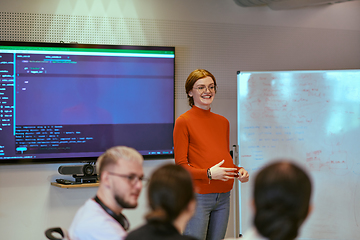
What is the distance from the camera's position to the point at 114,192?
4.77 feet

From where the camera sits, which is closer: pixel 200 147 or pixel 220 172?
pixel 220 172

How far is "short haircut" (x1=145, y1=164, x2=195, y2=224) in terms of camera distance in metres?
1.08

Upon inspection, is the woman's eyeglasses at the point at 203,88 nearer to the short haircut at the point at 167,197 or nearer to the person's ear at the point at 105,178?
the person's ear at the point at 105,178

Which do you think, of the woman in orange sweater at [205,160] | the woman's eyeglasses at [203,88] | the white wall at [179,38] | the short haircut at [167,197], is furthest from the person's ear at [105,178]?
the white wall at [179,38]

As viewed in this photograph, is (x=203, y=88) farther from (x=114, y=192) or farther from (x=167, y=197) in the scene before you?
(x=167, y=197)

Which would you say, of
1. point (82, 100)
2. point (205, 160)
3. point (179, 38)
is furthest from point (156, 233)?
point (179, 38)

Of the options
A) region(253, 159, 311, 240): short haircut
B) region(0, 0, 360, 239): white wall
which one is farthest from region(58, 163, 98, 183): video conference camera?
region(253, 159, 311, 240): short haircut

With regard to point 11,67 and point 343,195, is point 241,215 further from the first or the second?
point 11,67

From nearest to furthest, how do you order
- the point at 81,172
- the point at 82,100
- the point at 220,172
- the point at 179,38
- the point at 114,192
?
the point at 114,192 < the point at 220,172 < the point at 81,172 < the point at 82,100 < the point at 179,38

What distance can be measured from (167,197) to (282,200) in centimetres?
34

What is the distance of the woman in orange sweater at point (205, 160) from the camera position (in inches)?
93.7

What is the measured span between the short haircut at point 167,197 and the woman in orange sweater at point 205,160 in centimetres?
121

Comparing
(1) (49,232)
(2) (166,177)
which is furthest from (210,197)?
(2) (166,177)

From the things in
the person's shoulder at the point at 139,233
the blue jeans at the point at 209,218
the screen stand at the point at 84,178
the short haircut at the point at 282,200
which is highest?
the short haircut at the point at 282,200
